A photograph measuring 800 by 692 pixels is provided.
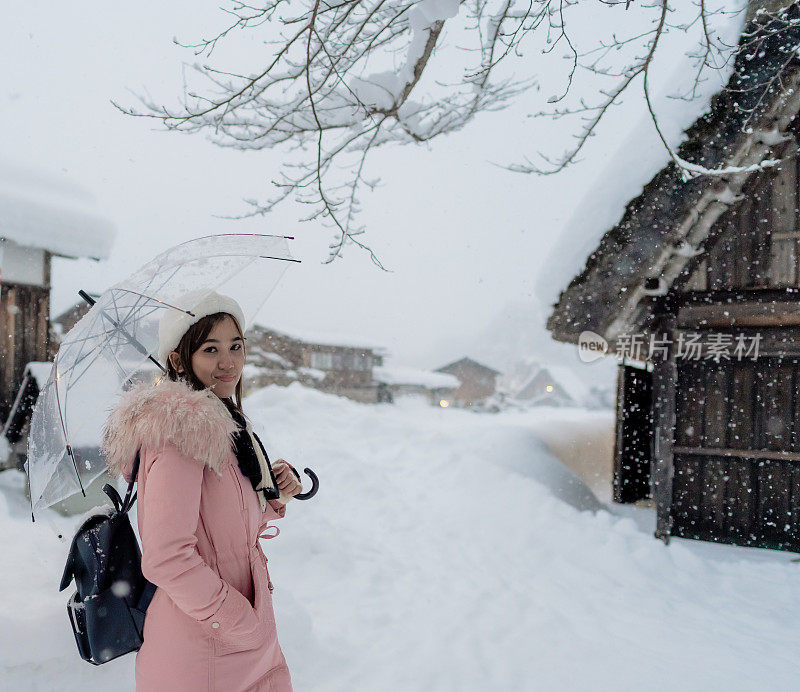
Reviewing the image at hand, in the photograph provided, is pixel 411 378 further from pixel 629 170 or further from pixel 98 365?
pixel 98 365

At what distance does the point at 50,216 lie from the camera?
6938mm

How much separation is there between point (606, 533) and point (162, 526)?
584 cm

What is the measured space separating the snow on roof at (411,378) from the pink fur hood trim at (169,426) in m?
27.0

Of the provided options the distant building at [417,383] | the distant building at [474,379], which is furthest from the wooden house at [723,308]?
the distant building at [474,379]

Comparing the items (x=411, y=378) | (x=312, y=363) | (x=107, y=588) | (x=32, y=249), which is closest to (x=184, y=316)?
(x=107, y=588)

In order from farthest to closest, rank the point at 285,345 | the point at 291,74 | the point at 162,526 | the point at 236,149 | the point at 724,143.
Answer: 1. the point at 285,345
2. the point at 724,143
3. the point at 236,149
4. the point at 291,74
5. the point at 162,526

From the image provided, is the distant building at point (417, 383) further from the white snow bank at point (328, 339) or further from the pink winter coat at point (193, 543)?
the pink winter coat at point (193, 543)

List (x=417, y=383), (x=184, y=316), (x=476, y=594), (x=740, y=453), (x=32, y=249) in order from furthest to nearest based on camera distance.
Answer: (x=417, y=383)
(x=32, y=249)
(x=740, y=453)
(x=476, y=594)
(x=184, y=316)

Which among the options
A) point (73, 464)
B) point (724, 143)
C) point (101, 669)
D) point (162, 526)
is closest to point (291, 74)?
point (73, 464)

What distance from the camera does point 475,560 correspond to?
17.1 feet

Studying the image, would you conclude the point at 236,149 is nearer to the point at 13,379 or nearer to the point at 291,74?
the point at 291,74

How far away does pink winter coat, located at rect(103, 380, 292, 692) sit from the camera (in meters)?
1.39

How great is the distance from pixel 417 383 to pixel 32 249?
25.2 meters

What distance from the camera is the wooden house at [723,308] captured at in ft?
17.1
